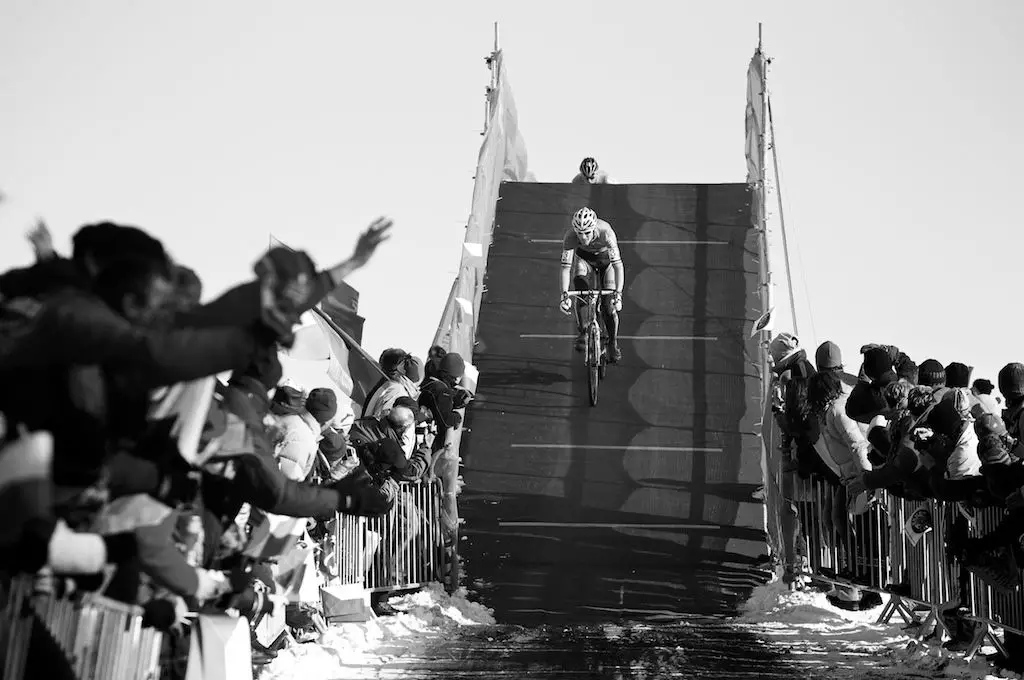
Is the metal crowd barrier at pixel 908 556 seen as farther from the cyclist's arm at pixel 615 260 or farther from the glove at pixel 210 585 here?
the glove at pixel 210 585

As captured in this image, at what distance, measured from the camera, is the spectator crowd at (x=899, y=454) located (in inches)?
323

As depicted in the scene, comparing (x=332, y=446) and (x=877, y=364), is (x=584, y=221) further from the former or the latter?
(x=332, y=446)

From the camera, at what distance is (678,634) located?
34.9 ft

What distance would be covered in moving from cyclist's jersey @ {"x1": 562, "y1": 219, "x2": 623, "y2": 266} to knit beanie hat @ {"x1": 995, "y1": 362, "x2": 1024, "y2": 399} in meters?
7.81

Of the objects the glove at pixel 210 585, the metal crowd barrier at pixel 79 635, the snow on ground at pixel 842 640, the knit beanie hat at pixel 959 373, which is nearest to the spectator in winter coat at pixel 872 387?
the knit beanie hat at pixel 959 373

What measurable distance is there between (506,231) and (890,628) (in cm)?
1142

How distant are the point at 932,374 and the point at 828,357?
1639mm

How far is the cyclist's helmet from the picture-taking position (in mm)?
22844

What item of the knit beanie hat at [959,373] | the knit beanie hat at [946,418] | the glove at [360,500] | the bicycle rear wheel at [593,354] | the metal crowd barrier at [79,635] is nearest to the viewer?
the metal crowd barrier at [79,635]

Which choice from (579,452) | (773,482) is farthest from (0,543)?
(579,452)

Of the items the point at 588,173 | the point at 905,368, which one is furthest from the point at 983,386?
the point at 588,173

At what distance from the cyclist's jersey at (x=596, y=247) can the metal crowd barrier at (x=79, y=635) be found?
37.4 ft

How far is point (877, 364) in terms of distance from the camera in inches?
430

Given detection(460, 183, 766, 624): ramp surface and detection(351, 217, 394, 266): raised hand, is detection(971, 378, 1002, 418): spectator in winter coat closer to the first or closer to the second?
detection(460, 183, 766, 624): ramp surface
